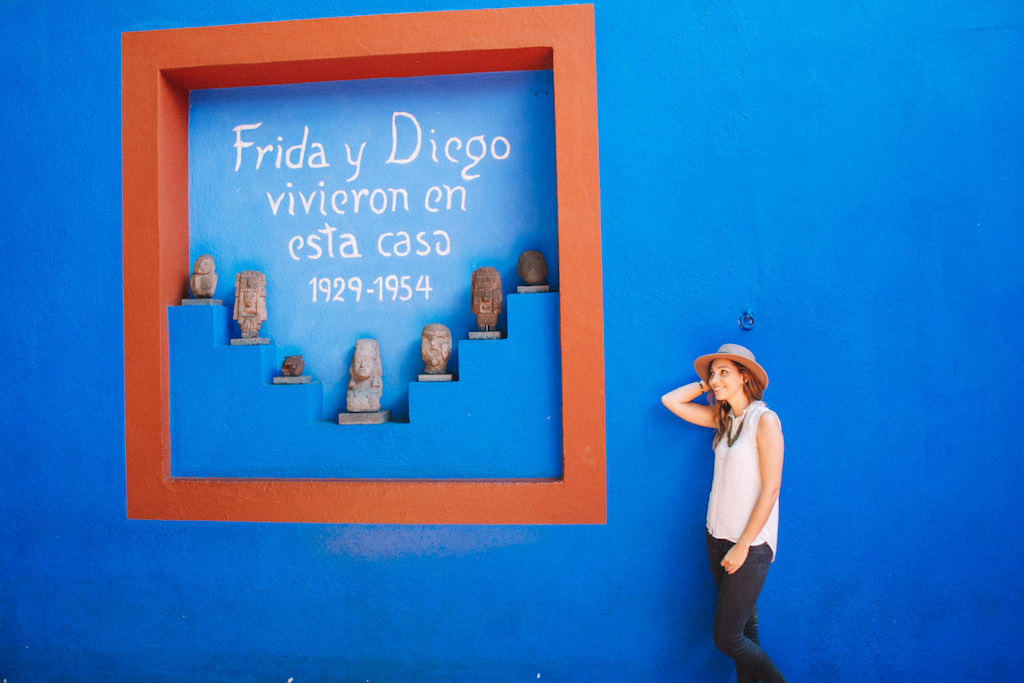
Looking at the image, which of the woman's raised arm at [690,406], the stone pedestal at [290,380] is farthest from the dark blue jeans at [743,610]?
→ the stone pedestal at [290,380]

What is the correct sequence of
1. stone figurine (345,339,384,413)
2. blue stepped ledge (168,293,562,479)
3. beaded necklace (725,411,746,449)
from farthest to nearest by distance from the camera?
stone figurine (345,339,384,413), blue stepped ledge (168,293,562,479), beaded necklace (725,411,746,449)

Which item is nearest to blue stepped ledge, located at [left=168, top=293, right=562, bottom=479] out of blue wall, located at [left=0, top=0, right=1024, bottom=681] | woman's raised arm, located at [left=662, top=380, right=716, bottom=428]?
blue wall, located at [left=0, top=0, right=1024, bottom=681]

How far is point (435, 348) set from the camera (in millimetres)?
3076

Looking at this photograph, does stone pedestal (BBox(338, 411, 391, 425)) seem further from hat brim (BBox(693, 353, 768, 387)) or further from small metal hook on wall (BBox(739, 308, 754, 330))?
small metal hook on wall (BBox(739, 308, 754, 330))

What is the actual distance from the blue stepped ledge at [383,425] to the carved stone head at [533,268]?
0.44ft

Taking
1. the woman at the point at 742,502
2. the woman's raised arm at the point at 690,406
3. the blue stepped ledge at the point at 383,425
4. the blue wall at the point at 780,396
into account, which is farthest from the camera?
the blue stepped ledge at the point at 383,425

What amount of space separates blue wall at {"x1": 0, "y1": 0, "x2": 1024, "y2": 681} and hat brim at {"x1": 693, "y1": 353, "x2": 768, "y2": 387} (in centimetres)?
26

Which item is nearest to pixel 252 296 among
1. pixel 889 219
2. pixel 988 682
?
pixel 889 219

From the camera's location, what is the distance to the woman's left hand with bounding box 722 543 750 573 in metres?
2.27

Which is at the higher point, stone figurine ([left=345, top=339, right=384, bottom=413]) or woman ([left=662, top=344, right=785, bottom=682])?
stone figurine ([left=345, top=339, right=384, bottom=413])

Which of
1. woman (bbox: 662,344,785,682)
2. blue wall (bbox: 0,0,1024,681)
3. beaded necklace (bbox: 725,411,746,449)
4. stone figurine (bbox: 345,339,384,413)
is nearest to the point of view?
woman (bbox: 662,344,785,682)

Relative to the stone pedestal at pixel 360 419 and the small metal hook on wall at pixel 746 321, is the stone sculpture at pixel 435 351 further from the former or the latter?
the small metal hook on wall at pixel 746 321

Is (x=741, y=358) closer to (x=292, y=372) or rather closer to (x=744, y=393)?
(x=744, y=393)

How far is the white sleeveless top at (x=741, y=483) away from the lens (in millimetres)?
2322
